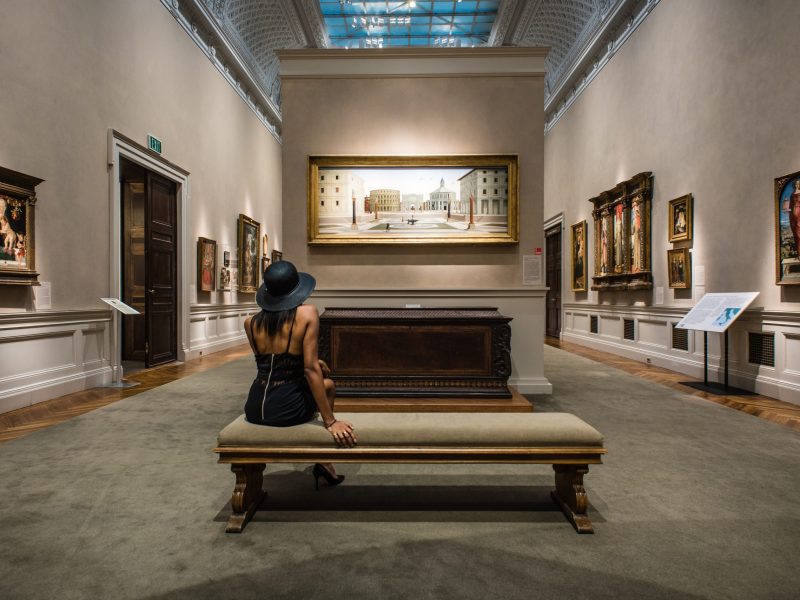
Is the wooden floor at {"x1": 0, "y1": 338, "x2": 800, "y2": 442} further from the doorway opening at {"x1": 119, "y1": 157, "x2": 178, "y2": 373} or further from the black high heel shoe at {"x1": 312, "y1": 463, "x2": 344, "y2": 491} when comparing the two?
the black high heel shoe at {"x1": 312, "y1": 463, "x2": 344, "y2": 491}

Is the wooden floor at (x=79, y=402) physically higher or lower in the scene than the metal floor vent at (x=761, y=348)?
lower

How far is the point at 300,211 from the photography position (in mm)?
6270

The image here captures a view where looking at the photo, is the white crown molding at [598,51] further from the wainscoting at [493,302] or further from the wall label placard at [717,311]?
the wainscoting at [493,302]

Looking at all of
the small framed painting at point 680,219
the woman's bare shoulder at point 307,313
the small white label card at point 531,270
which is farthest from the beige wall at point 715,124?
the woman's bare shoulder at point 307,313

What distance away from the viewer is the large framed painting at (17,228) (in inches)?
206

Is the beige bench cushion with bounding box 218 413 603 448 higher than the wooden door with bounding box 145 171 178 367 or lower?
lower

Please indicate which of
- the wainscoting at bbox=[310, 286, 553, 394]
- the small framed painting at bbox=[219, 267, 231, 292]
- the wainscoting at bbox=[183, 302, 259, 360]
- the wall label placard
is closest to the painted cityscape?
the wainscoting at bbox=[310, 286, 553, 394]

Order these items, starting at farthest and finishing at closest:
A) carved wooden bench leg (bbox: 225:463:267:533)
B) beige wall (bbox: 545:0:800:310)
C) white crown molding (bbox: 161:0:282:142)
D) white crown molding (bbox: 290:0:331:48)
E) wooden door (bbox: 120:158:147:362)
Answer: white crown molding (bbox: 290:0:331:48) < wooden door (bbox: 120:158:147:362) < white crown molding (bbox: 161:0:282:142) < beige wall (bbox: 545:0:800:310) < carved wooden bench leg (bbox: 225:463:267:533)

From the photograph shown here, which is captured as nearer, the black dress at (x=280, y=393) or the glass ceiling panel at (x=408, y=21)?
the black dress at (x=280, y=393)

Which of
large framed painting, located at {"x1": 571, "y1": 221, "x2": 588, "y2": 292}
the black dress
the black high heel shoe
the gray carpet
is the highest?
large framed painting, located at {"x1": 571, "y1": 221, "x2": 588, "y2": 292}

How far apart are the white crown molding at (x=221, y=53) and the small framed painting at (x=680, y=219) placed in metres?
9.61

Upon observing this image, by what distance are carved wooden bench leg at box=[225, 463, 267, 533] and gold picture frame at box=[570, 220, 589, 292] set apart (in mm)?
10715

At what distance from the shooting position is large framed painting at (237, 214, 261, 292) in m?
12.4

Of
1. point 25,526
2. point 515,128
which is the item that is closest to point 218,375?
point 25,526
